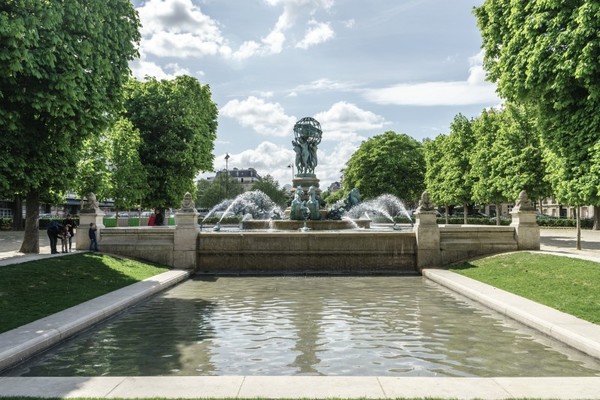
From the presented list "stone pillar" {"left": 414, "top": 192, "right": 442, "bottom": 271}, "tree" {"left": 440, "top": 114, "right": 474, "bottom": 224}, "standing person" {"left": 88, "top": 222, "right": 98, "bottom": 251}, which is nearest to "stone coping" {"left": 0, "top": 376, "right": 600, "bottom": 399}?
"stone pillar" {"left": 414, "top": 192, "right": 442, "bottom": 271}

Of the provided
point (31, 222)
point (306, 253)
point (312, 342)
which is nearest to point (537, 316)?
point (312, 342)

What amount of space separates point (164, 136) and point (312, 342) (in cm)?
3790

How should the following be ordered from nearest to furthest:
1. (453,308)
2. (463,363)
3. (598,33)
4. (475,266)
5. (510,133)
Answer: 1. (463,363)
2. (453,308)
3. (598,33)
4. (475,266)
5. (510,133)

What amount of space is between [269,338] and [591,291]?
9.98 m

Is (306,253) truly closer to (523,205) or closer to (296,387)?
(523,205)

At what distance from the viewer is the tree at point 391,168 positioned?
78812mm

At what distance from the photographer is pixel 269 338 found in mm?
11297

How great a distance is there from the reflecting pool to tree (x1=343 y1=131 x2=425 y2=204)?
206ft

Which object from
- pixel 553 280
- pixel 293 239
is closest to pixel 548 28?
pixel 553 280

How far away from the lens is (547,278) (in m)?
17.6

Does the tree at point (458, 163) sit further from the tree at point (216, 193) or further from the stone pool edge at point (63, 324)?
the tree at point (216, 193)

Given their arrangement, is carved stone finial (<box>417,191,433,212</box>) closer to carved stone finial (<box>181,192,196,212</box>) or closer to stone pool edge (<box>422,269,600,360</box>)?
stone pool edge (<box>422,269,600,360</box>)

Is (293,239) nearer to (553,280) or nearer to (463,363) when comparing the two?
(553,280)

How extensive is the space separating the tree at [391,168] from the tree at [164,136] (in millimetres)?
37475
